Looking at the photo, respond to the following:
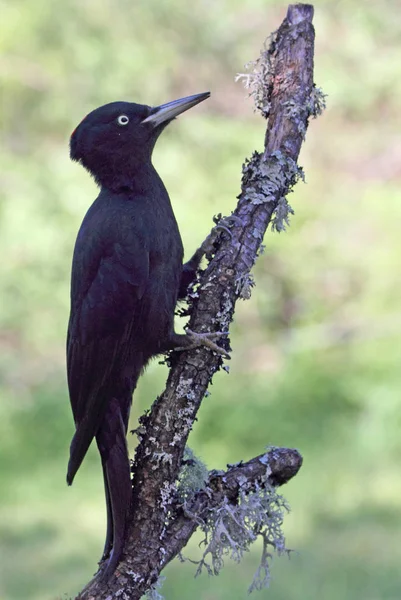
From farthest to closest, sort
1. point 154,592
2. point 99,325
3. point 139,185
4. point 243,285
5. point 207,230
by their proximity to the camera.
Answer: point 207,230 → point 139,185 → point 99,325 → point 243,285 → point 154,592

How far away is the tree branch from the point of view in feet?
7.21

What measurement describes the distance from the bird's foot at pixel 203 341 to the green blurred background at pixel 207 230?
10.2 feet

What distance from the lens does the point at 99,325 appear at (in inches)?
97.4

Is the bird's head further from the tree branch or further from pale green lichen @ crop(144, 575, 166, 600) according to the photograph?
pale green lichen @ crop(144, 575, 166, 600)

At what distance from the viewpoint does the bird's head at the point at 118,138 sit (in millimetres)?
2738

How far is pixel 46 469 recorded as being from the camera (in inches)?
239

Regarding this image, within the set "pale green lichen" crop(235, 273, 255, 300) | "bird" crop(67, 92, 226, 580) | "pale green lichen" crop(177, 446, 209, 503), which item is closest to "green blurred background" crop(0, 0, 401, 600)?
"bird" crop(67, 92, 226, 580)

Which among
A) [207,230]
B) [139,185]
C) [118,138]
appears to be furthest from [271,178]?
[207,230]

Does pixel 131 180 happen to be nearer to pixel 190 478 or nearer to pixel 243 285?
pixel 243 285

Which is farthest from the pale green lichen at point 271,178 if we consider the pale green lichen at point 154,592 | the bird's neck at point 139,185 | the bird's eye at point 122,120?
the pale green lichen at point 154,592

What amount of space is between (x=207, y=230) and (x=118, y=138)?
3645mm

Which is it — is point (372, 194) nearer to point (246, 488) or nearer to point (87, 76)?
point (87, 76)

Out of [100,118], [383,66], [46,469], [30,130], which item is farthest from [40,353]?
[100,118]

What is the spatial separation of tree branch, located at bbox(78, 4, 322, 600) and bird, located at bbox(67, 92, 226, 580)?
0.09 meters
